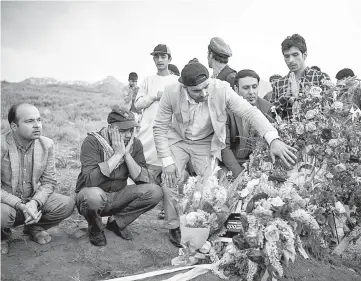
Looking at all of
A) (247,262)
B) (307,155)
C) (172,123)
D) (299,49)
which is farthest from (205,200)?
(299,49)

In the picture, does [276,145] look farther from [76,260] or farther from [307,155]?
[76,260]

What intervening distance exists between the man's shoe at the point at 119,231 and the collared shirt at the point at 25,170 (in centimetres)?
97

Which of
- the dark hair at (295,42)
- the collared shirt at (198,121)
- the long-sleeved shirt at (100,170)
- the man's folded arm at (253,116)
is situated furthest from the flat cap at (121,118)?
the dark hair at (295,42)

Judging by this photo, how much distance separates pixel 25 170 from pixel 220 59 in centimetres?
272

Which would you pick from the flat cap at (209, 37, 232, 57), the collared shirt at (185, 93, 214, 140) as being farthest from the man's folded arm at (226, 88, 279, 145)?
the flat cap at (209, 37, 232, 57)

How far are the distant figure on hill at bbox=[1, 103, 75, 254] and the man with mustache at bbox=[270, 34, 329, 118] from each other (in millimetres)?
2633

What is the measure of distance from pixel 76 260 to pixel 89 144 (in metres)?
1.24

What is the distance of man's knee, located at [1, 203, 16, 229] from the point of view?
391 centimetres

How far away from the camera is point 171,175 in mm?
4281

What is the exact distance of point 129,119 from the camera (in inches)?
176

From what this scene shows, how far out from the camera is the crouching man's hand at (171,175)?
168 inches

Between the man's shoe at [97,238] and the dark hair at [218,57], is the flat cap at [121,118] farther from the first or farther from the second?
the dark hair at [218,57]

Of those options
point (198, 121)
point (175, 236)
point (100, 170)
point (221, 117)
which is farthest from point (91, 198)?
point (221, 117)

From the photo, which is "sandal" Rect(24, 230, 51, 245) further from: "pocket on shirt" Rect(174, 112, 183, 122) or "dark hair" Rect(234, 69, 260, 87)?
"dark hair" Rect(234, 69, 260, 87)
